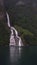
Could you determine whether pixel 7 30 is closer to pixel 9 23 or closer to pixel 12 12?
pixel 9 23

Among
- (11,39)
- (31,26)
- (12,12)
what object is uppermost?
(12,12)

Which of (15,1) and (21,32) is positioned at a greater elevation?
(15,1)

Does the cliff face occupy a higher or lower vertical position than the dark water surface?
higher

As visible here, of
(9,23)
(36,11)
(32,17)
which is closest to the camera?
(9,23)

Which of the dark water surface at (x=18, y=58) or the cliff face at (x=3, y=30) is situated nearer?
the dark water surface at (x=18, y=58)

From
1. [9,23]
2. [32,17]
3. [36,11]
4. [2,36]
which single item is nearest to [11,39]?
[2,36]

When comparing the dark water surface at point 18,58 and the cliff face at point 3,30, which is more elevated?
the cliff face at point 3,30

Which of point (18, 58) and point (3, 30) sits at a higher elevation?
point (3, 30)

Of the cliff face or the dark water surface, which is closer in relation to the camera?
the dark water surface

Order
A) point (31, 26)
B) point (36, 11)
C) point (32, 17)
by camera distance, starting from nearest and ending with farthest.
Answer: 1. point (31, 26)
2. point (32, 17)
3. point (36, 11)

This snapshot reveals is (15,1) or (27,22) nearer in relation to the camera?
(27,22)

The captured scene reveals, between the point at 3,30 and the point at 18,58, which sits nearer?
the point at 18,58
